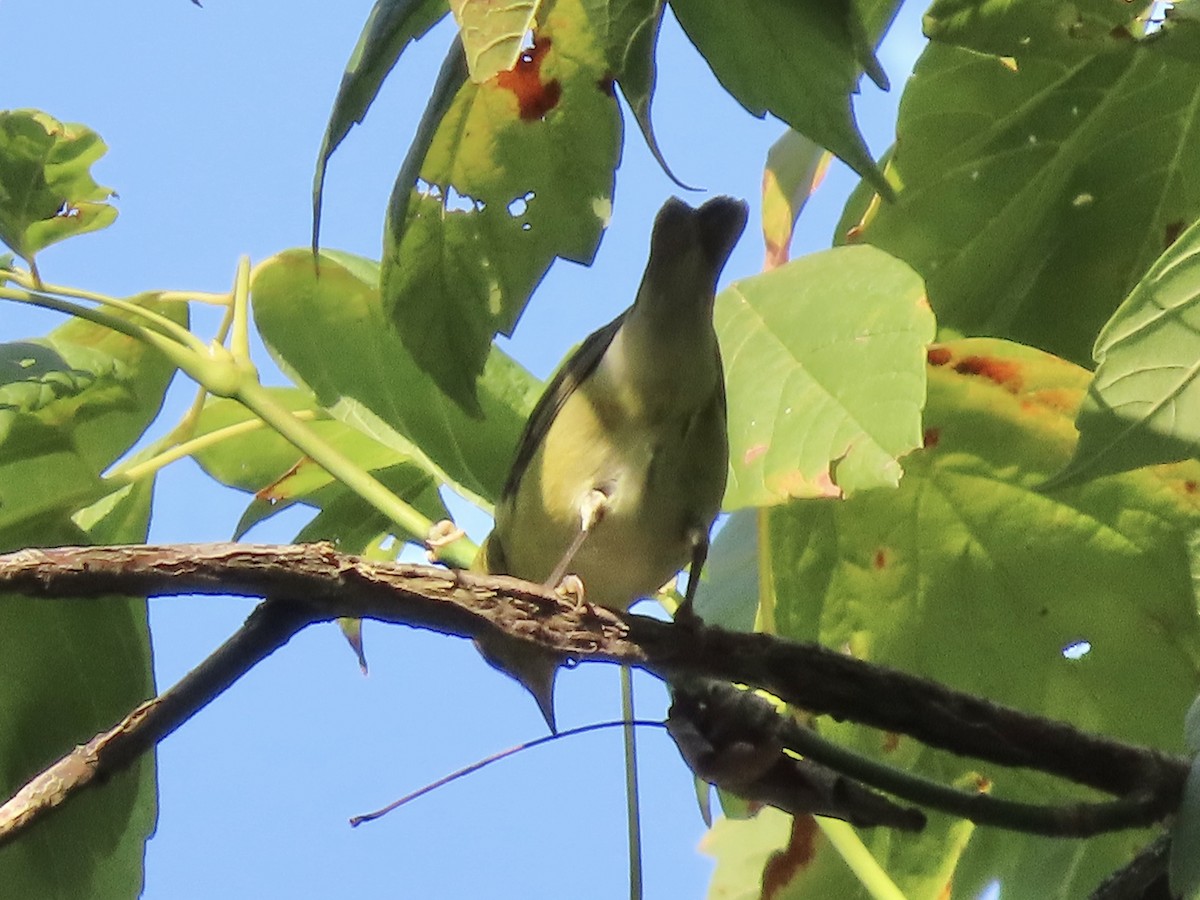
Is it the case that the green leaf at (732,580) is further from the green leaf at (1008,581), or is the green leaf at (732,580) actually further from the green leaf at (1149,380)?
the green leaf at (1149,380)

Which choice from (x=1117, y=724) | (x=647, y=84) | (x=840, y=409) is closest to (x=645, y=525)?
(x=840, y=409)

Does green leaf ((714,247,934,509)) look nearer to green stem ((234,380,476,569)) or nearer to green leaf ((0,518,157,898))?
green stem ((234,380,476,569))

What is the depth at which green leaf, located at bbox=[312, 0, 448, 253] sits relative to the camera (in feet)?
1.86

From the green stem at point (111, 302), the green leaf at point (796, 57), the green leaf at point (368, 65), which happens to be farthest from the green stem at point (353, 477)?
the green leaf at point (796, 57)

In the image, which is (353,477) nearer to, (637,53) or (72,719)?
(72,719)

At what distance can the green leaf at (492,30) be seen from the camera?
0.54 metres

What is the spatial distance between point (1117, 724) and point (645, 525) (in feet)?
1.24

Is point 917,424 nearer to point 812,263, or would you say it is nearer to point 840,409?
point 840,409

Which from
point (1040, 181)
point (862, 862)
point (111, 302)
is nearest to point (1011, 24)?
point (1040, 181)

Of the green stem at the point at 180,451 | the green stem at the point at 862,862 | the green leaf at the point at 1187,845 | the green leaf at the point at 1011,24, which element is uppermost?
the green leaf at the point at 1011,24

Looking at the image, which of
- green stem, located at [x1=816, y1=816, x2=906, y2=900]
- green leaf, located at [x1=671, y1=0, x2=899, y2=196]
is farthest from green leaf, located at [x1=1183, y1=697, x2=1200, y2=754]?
green leaf, located at [x1=671, y1=0, x2=899, y2=196]

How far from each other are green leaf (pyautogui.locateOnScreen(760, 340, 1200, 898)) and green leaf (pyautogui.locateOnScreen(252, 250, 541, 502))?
31cm

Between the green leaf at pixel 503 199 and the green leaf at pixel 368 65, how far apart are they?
0.06m

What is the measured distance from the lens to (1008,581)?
0.91 meters
